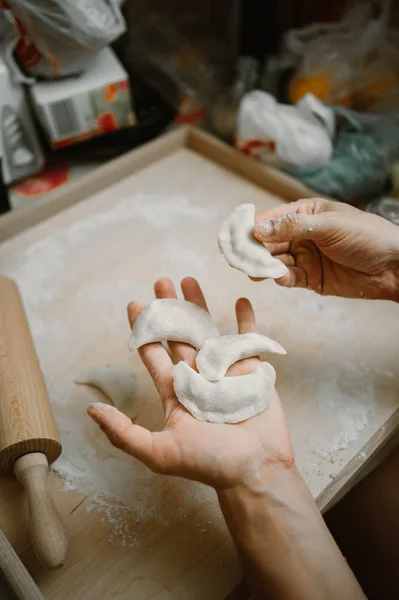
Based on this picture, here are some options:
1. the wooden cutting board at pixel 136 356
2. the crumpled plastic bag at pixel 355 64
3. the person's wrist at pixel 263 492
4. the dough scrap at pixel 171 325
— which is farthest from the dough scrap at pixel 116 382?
the crumpled plastic bag at pixel 355 64

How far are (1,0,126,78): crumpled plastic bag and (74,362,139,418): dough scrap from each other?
708 millimetres

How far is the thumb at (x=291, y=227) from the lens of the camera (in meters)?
0.85

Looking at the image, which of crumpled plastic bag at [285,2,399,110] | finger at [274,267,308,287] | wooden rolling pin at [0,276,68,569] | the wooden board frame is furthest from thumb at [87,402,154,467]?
crumpled plastic bag at [285,2,399,110]

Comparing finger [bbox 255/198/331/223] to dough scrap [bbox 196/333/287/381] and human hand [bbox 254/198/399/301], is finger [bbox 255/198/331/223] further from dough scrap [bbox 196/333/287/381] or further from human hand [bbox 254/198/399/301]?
dough scrap [bbox 196/333/287/381]

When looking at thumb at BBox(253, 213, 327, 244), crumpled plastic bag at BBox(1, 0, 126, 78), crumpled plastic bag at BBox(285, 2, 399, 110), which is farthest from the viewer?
crumpled plastic bag at BBox(285, 2, 399, 110)

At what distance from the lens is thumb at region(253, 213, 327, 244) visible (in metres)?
0.85

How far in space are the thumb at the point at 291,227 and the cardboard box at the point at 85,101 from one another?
61 cm

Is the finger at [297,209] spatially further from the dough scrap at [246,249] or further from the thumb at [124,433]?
the thumb at [124,433]

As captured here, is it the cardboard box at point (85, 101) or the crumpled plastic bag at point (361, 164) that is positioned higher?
the cardboard box at point (85, 101)

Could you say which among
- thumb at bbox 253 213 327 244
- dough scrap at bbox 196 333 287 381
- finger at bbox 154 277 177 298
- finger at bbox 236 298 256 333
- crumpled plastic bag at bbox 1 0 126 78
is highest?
crumpled plastic bag at bbox 1 0 126 78

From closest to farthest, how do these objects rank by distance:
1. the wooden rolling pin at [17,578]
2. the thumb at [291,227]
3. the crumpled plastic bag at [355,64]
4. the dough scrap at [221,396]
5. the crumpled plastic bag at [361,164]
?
the wooden rolling pin at [17,578]
the dough scrap at [221,396]
the thumb at [291,227]
the crumpled plastic bag at [361,164]
the crumpled plastic bag at [355,64]

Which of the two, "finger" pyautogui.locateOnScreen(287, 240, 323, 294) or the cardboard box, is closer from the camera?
"finger" pyautogui.locateOnScreen(287, 240, 323, 294)

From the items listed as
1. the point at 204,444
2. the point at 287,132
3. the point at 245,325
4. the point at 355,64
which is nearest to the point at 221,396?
the point at 204,444

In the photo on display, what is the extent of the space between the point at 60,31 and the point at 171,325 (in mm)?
727
